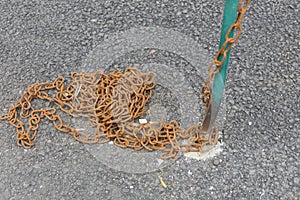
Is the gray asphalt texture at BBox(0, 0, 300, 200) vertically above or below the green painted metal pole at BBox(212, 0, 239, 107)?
below

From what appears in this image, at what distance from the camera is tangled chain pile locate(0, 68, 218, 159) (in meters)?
1.98

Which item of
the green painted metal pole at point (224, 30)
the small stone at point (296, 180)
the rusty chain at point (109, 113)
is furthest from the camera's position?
the rusty chain at point (109, 113)

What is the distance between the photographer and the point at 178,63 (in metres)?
2.32

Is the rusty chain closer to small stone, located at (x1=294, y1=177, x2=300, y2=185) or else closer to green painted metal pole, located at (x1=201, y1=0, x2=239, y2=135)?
green painted metal pole, located at (x1=201, y1=0, x2=239, y2=135)

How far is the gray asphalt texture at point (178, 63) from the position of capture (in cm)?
187

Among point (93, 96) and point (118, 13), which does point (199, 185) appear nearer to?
point (93, 96)

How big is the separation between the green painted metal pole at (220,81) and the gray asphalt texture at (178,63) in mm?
161

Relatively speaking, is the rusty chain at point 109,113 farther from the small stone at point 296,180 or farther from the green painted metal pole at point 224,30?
the small stone at point 296,180

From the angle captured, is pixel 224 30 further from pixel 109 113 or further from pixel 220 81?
pixel 109 113

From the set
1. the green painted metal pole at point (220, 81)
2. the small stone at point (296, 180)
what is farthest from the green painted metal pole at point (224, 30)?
the small stone at point (296, 180)

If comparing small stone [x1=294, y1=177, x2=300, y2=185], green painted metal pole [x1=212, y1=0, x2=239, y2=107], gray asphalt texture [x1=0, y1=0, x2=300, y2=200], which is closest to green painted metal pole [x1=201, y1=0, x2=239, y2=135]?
green painted metal pole [x1=212, y1=0, x2=239, y2=107]

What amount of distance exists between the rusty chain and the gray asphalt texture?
0.06 metres

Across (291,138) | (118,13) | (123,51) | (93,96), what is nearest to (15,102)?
(93,96)

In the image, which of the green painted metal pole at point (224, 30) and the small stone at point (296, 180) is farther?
the small stone at point (296, 180)
